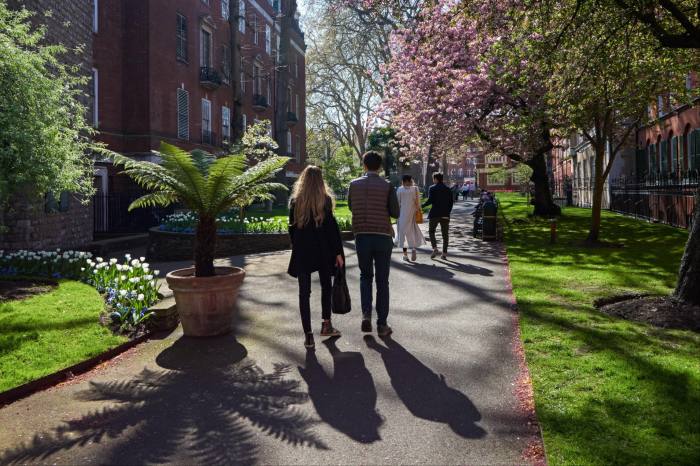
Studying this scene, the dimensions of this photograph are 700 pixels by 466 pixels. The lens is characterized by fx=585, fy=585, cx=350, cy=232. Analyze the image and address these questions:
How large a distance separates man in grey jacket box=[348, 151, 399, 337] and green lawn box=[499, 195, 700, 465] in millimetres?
1583

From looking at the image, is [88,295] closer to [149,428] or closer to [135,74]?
[149,428]

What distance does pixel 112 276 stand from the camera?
8164 mm

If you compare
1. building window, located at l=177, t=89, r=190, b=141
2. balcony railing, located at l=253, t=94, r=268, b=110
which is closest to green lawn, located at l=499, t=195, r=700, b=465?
building window, located at l=177, t=89, r=190, b=141

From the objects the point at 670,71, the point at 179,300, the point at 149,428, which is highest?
the point at 670,71

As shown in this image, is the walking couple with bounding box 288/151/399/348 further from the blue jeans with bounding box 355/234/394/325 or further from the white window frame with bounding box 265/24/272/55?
the white window frame with bounding box 265/24/272/55

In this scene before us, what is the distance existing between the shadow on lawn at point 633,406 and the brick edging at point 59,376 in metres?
4.07

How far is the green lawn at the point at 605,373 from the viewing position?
3523 millimetres

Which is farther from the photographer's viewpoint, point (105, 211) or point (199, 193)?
point (105, 211)

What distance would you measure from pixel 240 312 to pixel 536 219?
60.3ft

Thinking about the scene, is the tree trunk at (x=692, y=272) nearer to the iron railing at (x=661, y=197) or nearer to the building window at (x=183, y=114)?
the iron railing at (x=661, y=197)

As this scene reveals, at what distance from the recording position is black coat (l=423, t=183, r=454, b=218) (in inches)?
484

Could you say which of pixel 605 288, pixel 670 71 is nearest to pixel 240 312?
pixel 605 288

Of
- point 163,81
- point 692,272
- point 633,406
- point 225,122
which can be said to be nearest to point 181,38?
point 163,81

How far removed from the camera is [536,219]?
23.7 m
